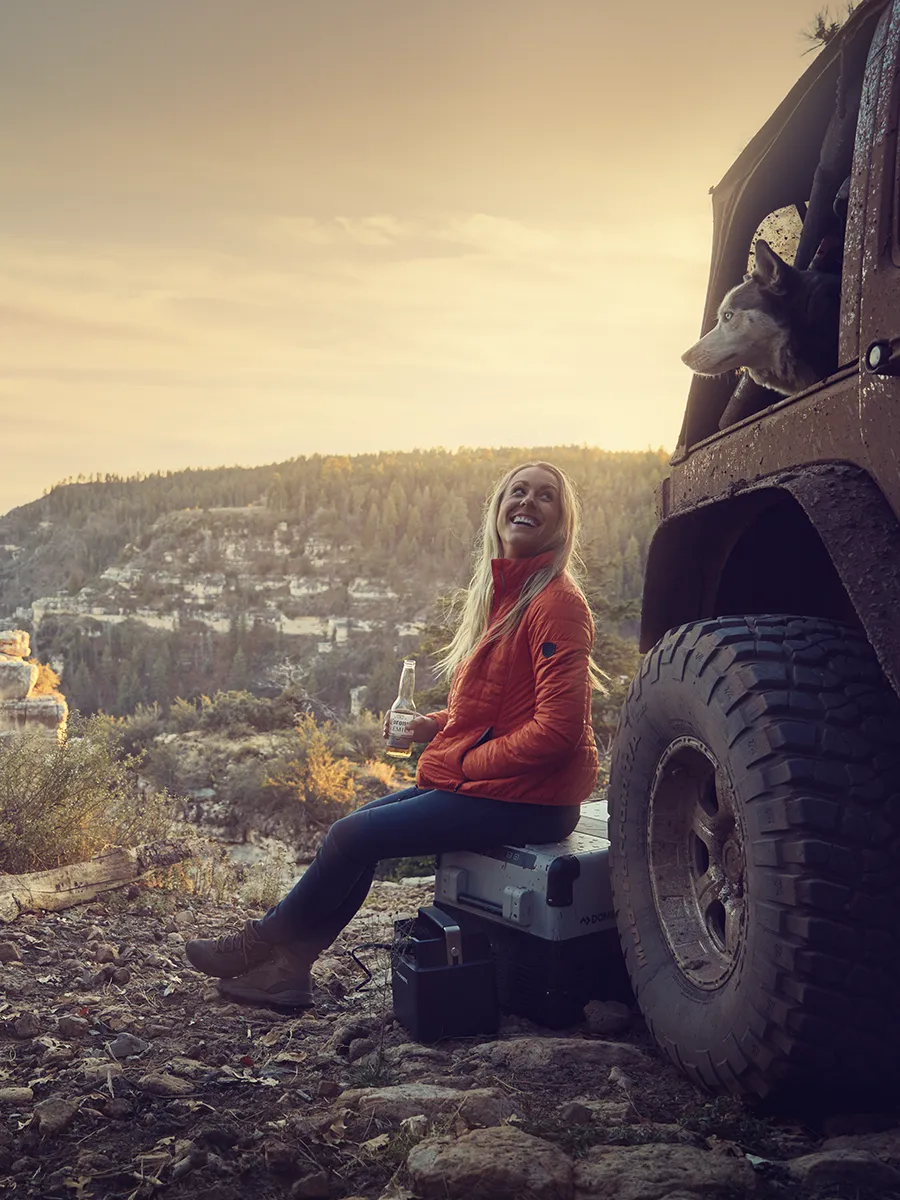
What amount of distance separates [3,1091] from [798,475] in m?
2.48

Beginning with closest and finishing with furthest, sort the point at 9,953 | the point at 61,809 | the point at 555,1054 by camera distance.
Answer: the point at 555,1054
the point at 9,953
the point at 61,809

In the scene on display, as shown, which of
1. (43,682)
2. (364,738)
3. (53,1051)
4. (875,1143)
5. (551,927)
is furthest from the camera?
(364,738)

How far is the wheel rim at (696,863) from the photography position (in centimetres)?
236

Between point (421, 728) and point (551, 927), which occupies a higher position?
point (421, 728)

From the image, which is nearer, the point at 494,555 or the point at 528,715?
the point at 528,715

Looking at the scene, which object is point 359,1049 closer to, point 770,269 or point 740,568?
point 740,568

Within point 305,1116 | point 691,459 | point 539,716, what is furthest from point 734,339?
point 305,1116

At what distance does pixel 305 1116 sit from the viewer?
233 cm

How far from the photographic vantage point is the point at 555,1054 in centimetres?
266

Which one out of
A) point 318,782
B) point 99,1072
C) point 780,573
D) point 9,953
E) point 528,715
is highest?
point 780,573

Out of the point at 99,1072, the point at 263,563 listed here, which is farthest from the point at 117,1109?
the point at 263,563

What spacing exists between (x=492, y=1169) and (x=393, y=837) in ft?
4.78

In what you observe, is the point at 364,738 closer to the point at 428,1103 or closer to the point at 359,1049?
the point at 359,1049

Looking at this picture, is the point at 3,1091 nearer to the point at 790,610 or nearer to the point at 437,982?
the point at 437,982
